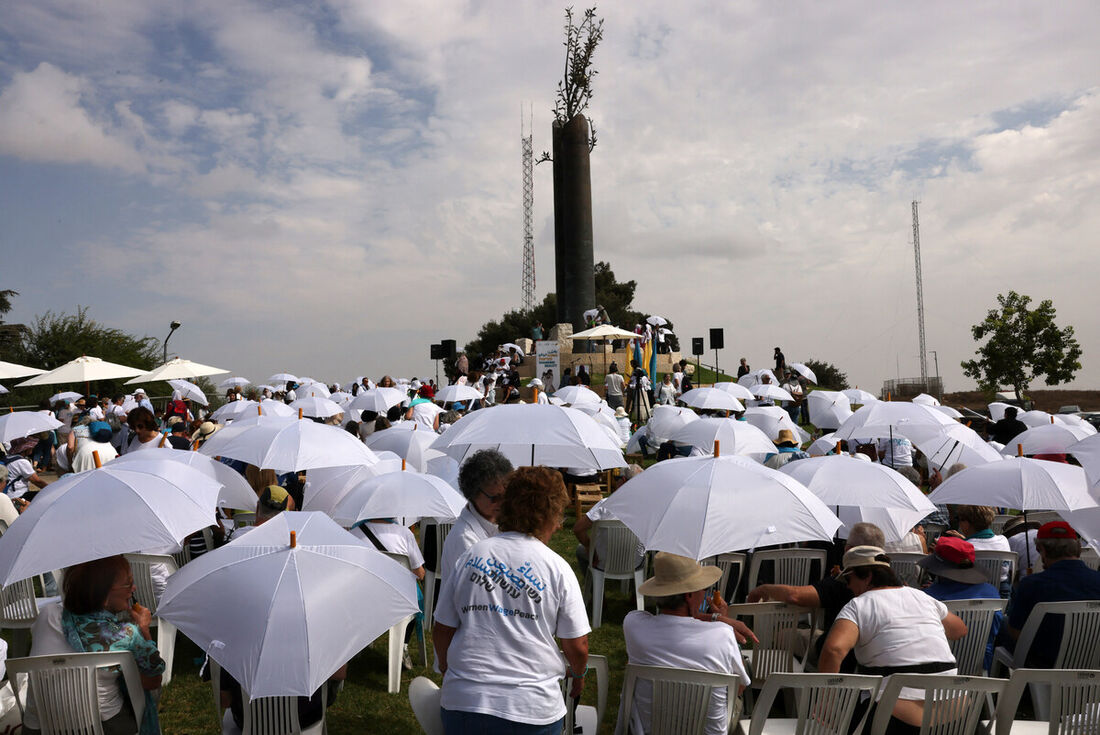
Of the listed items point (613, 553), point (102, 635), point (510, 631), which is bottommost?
point (613, 553)

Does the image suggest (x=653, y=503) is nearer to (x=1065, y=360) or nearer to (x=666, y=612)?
(x=666, y=612)

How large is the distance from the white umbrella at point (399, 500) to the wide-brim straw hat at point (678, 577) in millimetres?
2175

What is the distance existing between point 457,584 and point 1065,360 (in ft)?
124

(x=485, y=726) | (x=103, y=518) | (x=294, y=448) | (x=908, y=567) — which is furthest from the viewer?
(x=294, y=448)

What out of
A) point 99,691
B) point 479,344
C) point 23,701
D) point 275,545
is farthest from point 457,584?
point 479,344

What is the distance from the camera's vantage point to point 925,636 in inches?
157

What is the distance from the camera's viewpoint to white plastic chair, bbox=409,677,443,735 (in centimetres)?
343

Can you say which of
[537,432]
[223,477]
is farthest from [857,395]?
[223,477]

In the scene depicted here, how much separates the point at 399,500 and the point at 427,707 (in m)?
2.40

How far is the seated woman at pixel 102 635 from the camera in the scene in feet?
12.4

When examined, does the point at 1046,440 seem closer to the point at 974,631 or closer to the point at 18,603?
the point at 974,631

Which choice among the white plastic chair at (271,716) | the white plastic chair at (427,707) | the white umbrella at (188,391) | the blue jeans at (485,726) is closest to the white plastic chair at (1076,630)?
the blue jeans at (485,726)

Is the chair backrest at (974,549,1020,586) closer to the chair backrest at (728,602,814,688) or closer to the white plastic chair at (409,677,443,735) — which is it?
the chair backrest at (728,602,814,688)

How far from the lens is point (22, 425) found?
11.1m
